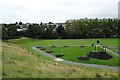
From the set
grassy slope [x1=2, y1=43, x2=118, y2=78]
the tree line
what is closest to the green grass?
grassy slope [x1=2, y1=43, x2=118, y2=78]

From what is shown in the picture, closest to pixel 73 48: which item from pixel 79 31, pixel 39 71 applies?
pixel 39 71

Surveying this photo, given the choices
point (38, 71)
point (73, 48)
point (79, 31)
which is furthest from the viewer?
point (79, 31)

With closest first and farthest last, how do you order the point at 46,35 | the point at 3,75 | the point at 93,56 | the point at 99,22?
1. the point at 3,75
2. the point at 93,56
3. the point at 46,35
4. the point at 99,22

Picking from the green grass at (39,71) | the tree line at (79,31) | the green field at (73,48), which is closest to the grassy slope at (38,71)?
the green grass at (39,71)

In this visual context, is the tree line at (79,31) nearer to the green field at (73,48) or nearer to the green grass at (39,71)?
the green field at (73,48)

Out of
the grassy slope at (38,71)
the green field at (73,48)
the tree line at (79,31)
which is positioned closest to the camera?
the grassy slope at (38,71)

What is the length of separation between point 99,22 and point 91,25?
649 cm

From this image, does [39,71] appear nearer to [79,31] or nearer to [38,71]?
[38,71]

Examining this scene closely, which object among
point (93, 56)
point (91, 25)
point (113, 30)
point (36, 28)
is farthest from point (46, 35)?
point (93, 56)

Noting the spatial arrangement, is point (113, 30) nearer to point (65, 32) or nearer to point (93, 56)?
point (65, 32)

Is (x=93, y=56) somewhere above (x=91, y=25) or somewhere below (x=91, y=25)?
below

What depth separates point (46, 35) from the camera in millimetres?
132750

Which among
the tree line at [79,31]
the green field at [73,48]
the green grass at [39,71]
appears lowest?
the green field at [73,48]

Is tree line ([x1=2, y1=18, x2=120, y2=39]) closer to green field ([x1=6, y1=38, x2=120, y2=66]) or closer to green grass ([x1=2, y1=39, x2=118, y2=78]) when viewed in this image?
green field ([x1=6, y1=38, x2=120, y2=66])
